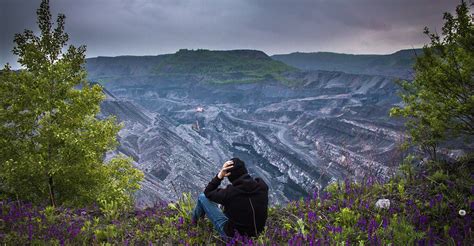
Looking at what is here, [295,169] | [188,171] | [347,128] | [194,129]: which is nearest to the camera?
[188,171]

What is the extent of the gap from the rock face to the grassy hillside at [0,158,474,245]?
106 cm

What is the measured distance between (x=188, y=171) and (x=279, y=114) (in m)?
64.3

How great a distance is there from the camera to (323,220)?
5.43 meters

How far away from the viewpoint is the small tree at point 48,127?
10227 millimetres

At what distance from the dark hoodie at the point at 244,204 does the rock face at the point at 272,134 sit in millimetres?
3444

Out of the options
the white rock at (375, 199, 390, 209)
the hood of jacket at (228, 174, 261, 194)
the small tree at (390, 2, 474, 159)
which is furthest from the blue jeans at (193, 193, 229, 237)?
the small tree at (390, 2, 474, 159)

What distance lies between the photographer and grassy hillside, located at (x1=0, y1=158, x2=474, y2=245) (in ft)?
14.5

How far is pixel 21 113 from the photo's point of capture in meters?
10.7

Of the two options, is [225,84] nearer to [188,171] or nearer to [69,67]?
[188,171]

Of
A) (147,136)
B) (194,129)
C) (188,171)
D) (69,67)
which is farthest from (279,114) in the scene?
A: (69,67)

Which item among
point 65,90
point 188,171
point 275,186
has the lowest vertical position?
point 275,186

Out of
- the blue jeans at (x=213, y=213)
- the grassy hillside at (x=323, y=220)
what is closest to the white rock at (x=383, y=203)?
the grassy hillside at (x=323, y=220)

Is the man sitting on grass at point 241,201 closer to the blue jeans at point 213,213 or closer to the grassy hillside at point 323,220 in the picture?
the blue jeans at point 213,213

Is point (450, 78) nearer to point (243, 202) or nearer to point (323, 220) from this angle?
point (323, 220)
